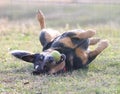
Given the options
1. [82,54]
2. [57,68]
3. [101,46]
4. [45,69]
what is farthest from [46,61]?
[101,46]

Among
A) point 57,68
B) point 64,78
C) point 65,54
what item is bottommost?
point 64,78

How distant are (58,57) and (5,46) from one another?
13.0 feet

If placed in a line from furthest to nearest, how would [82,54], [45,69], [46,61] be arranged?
[82,54] < [45,69] < [46,61]

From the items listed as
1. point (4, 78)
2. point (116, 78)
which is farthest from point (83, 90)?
point (4, 78)

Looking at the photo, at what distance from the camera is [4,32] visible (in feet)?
41.8

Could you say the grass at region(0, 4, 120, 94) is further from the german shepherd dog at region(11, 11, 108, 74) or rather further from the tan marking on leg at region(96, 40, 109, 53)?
the tan marking on leg at region(96, 40, 109, 53)

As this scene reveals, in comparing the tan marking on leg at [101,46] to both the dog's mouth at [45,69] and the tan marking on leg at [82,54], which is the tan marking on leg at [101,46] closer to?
the tan marking on leg at [82,54]

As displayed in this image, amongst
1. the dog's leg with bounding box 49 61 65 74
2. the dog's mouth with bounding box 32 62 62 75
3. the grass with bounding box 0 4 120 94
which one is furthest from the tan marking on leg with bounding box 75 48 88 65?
the dog's mouth with bounding box 32 62 62 75

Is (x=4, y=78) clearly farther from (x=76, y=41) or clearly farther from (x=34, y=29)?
(x=34, y=29)

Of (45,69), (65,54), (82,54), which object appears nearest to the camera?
(45,69)

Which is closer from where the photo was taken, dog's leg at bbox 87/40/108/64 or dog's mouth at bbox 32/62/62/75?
dog's mouth at bbox 32/62/62/75

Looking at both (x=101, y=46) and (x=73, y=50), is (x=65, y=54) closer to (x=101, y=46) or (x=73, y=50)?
(x=73, y=50)

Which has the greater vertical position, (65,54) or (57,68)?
(65,54)

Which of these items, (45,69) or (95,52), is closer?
(45,69)
